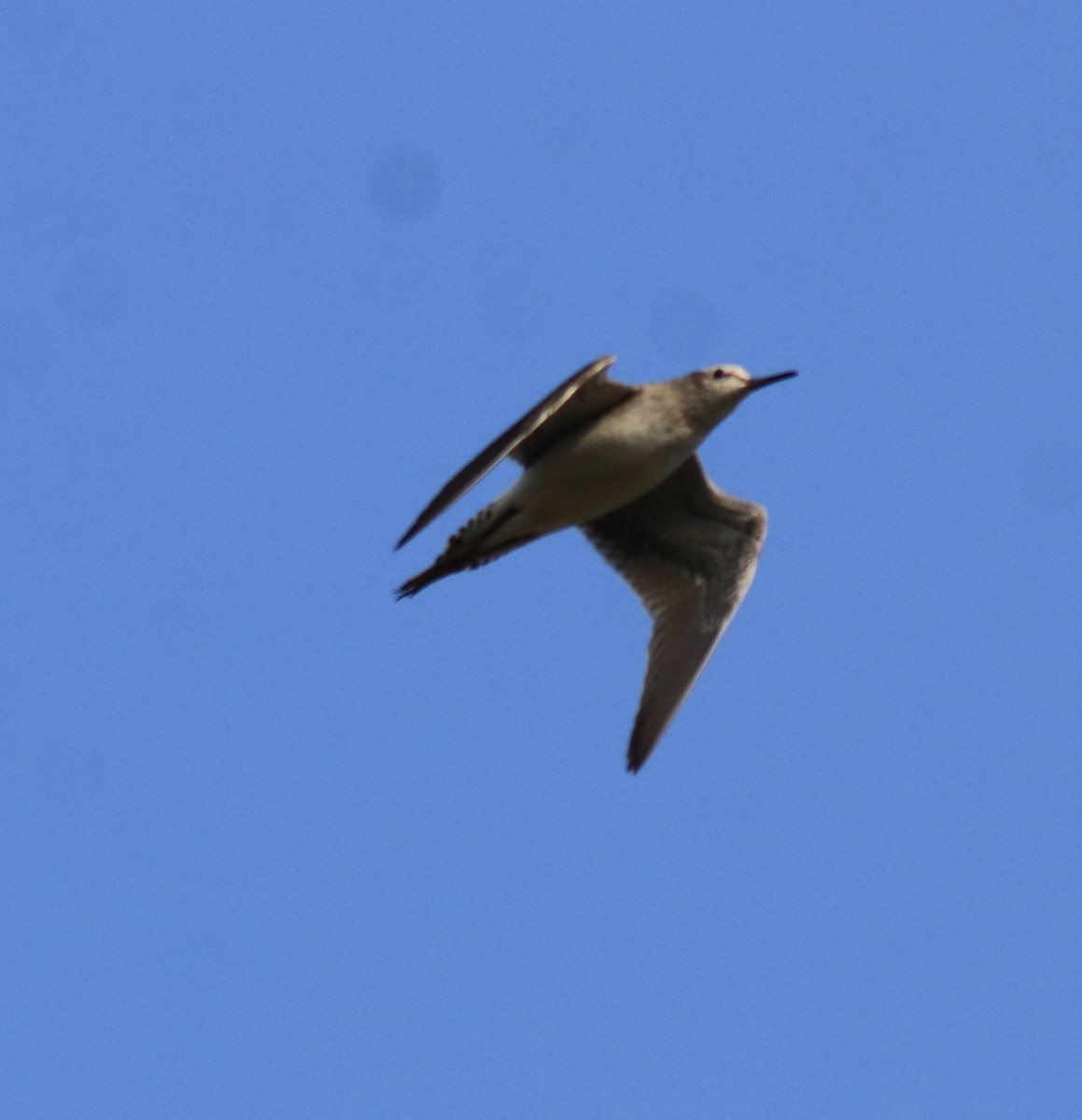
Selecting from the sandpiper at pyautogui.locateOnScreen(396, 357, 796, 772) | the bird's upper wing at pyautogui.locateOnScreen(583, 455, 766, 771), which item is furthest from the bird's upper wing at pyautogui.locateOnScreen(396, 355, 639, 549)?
the bird's upper wing at pyautogui.locateOnScreen(583, 455, 766, 771)

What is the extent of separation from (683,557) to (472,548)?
72.9 inches

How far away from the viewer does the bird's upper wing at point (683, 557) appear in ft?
44.4

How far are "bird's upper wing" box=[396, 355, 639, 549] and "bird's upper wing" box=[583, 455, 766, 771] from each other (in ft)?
3.57

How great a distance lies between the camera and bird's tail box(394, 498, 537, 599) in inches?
494

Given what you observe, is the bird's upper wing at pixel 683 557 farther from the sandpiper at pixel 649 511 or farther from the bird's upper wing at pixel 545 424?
the bird's upper wing at pixel 545 424

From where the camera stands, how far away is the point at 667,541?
45.6ft

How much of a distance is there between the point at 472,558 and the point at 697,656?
1.76m

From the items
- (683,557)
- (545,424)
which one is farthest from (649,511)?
(545,424)

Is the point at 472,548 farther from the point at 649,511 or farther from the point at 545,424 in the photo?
the point at 649,511

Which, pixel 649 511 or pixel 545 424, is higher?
pixel 545 424

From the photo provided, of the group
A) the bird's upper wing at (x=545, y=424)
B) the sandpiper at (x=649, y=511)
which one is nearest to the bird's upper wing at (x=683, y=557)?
the sandpiper at (x=649, y=511)

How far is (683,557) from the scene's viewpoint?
13.9m

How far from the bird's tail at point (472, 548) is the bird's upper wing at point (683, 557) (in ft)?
4.19

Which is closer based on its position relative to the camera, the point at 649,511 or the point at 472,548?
the point at 472,548
